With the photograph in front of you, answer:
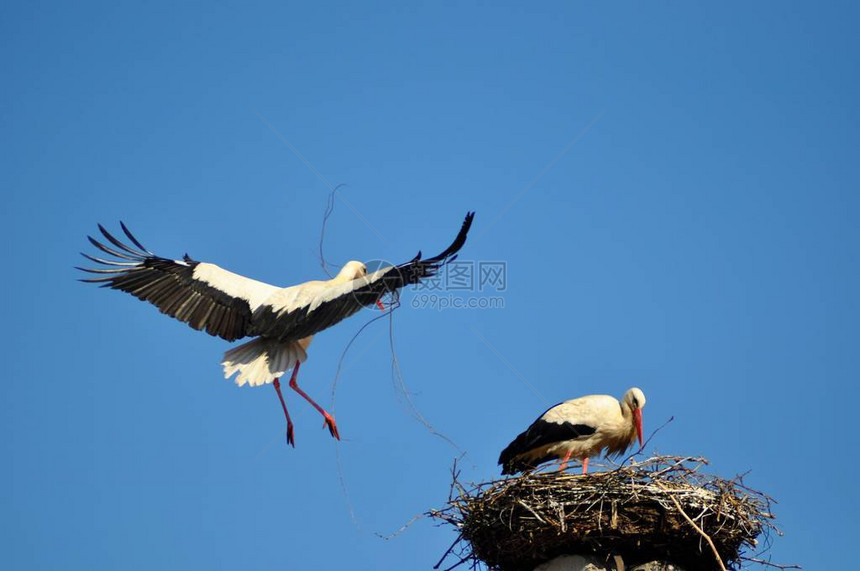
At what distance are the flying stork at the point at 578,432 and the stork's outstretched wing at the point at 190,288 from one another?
2.38 meters

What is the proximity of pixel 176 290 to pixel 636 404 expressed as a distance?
3.85 metres

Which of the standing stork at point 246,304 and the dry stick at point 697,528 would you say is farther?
the standing stork at point 246,304

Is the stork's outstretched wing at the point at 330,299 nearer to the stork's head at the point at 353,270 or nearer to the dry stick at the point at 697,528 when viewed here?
the stork's head at the point at 353,270

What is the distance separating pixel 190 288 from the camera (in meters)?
9.74

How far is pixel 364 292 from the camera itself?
8.59 m

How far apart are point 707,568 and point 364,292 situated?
9.92 feet

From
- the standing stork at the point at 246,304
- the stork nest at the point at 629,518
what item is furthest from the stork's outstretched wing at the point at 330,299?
the stork nest at the point at 629,518

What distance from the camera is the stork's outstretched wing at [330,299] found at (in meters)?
8.21

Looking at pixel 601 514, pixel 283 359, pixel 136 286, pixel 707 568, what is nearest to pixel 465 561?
pixel 601 514

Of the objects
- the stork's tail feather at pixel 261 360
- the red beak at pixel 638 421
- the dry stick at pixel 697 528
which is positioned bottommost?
the dry stick at pixel 697 528

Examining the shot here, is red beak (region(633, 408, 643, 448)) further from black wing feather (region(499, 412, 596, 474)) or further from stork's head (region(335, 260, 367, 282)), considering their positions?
stork's head (region(335, 260, 367, 282))

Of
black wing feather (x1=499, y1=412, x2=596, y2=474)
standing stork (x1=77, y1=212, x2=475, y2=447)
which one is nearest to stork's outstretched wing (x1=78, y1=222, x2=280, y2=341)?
standing stork (x1=77, y1=212, x2=475, y2=447)

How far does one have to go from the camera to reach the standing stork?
29.4ft

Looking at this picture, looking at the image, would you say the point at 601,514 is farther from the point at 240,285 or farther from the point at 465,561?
the point at 240,285
